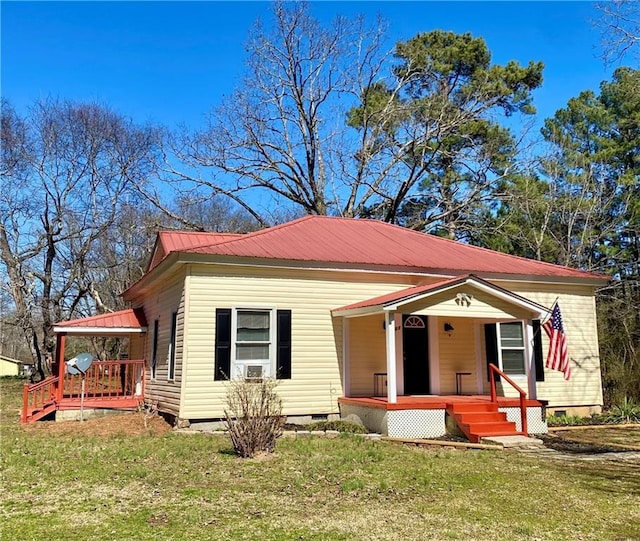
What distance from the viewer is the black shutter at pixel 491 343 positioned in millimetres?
13273

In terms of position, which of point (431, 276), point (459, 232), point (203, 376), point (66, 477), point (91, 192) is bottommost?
point (66, 477)

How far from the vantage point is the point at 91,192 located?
1034 inches

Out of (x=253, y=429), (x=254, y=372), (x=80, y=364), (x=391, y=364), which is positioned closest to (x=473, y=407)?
(x=391, y=364)

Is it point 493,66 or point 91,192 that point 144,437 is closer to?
point 91,192

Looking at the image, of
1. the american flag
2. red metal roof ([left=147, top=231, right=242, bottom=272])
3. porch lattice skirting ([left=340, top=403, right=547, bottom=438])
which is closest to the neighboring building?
red metal roof ([left=147, top=231, right=242, bottom=272])

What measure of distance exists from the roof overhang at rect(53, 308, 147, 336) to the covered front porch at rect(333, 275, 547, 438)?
6325 millimetres

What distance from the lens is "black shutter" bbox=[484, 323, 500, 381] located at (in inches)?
523

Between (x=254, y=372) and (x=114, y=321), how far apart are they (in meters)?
5.65

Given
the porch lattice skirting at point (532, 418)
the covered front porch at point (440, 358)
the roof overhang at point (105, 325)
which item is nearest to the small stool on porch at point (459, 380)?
the covered front porch at point (440, 358)

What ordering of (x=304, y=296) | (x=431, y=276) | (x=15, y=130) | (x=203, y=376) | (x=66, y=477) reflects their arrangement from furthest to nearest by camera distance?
(x=15, y=130) → (x=431, y=276) → (x=304, y=296) → (x=203, y=376) → (x=66, y=477)

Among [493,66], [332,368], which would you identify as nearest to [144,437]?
[332,368]

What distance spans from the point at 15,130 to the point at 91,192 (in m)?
4.07

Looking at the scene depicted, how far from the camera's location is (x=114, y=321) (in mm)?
15250

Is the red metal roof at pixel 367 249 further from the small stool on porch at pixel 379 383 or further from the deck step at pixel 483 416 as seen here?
the deck step at pixel 483 416
